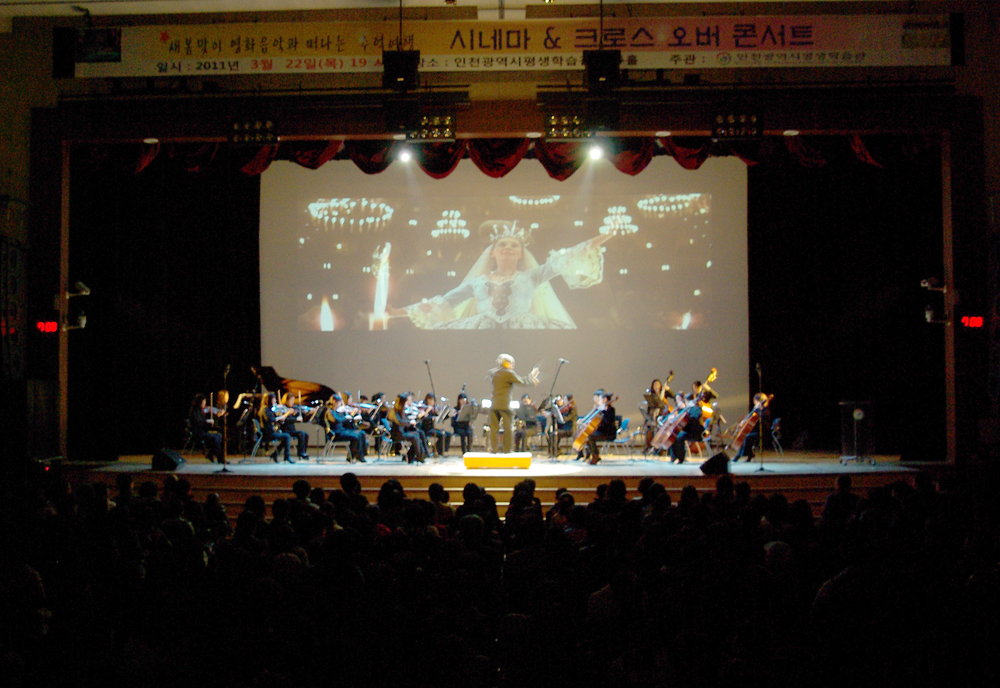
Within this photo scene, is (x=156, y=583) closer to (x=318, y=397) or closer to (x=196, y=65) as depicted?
(x=196, y=65)

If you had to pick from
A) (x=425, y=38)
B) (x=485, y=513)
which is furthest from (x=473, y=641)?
(x=425, y=38)

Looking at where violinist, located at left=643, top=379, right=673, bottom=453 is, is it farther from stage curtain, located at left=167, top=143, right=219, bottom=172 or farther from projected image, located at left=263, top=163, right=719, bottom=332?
stage curtain, located at left=167, top=143, right=219, bottom=172

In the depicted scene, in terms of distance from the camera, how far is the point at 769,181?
41.1 ft

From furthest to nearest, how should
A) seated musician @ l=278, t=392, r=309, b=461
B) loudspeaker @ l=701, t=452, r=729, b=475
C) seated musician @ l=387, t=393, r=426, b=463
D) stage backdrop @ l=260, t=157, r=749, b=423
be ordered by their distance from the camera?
stage backdrop @ l=260, t=157, r=749, b=423
seated musician @ l=278, t=392, r=309, b=461
seated musician @ l=387, t=393, r=426, b=463
loudspeaker @ l=701, t=452, r=729, b=475

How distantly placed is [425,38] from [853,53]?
485cm

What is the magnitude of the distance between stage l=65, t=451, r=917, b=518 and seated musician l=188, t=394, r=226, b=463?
1.21 ft

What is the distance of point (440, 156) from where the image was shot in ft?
32.8

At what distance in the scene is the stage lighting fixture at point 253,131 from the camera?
9.22 m

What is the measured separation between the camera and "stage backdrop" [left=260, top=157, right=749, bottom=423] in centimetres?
1276

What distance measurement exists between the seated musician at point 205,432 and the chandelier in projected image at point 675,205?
24.0 feet

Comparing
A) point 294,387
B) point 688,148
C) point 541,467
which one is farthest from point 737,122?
point 294,387

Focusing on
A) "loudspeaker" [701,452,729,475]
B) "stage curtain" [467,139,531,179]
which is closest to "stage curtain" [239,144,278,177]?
"stage curtain" [467,139,531,179]

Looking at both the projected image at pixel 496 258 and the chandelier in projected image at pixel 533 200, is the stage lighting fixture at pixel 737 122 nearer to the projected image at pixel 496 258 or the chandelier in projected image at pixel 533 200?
the projected image at pixel 496 258

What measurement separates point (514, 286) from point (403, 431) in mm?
3463
